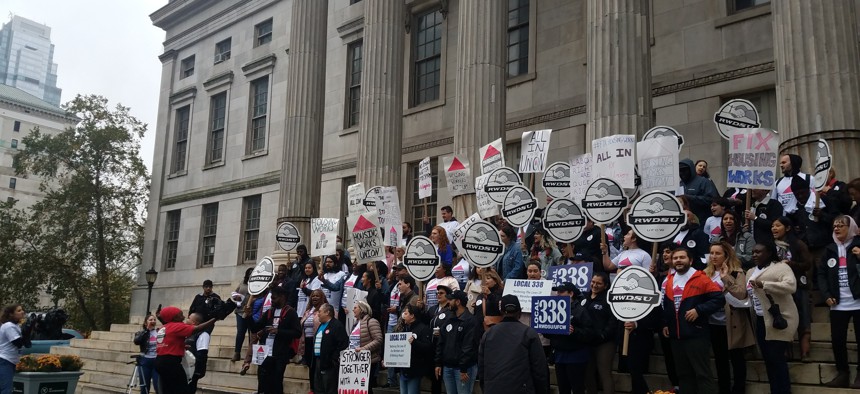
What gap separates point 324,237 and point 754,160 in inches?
337

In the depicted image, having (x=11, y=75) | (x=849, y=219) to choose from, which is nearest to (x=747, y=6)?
(x=849, y=219)

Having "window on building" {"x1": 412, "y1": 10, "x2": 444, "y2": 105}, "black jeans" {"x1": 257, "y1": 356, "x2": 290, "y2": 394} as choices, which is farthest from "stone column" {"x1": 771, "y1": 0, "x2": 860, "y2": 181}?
"window on building" {"x1": 412, "y1": 10, "x2": 444, "y2": 105}

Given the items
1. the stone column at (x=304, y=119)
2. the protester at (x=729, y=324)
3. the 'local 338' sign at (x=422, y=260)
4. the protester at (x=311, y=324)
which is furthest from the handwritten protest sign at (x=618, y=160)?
the stone column at (x=304, y=119)

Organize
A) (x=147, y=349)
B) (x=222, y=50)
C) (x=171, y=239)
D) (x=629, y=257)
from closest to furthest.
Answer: (x=629, y=257) < (x=147, y=349) < (x=222, y=50) < (x=171, y=239)

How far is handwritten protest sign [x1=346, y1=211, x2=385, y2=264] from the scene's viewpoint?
1321cm

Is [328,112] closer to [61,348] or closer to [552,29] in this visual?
[552,29]

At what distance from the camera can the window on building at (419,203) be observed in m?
23.8

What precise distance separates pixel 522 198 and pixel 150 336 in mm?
7544

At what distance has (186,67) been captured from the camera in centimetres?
3588

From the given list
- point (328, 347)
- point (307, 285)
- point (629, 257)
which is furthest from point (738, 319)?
point (307, 285)

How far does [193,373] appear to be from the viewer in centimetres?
1407

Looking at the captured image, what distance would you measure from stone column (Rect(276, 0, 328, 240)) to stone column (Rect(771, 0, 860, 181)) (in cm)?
1311

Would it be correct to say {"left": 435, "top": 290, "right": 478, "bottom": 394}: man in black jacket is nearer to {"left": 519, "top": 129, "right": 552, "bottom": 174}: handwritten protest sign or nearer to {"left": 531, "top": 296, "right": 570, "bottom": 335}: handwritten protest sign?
{"left": 531, "top": 296, "right": 570, "bottom": 335}: handwritten protest sign

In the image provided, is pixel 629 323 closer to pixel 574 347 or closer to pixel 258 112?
pixel 574 347
